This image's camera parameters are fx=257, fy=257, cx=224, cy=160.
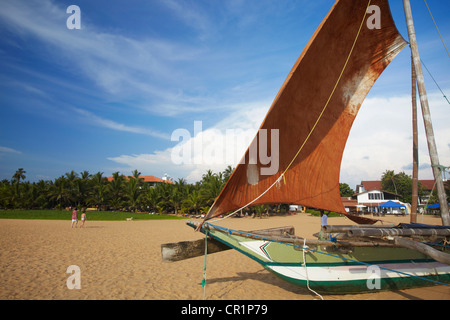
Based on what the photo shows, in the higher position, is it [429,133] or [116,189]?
[429,133]

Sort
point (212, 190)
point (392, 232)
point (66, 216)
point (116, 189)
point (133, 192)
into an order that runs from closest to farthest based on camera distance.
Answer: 1. point (392, 232)
2. point (66, 216)
3. point (212, 190)
4. point (133, 192)
5. point (116, 189)

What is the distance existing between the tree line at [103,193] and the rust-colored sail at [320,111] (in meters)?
33.8

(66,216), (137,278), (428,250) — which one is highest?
(428,250)

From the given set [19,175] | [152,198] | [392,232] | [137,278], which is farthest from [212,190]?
[19,175]

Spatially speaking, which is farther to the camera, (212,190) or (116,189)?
(116,189)

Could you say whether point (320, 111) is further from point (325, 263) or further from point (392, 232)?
point (325, 263)

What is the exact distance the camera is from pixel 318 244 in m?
5.52

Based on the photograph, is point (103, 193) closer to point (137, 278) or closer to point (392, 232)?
point (137, 278)

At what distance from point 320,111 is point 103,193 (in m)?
48.0

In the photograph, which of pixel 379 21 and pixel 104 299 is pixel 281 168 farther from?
pixel 379 21

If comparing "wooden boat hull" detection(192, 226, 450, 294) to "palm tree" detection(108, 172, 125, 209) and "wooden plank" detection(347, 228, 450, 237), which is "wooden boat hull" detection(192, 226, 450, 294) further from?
"palm tree" detection(108, 172, 125, 209)

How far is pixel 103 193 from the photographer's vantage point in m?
47.3

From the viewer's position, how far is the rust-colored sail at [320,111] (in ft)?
18.4

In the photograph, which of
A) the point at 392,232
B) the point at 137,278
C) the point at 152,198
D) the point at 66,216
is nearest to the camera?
the point at 392,232
